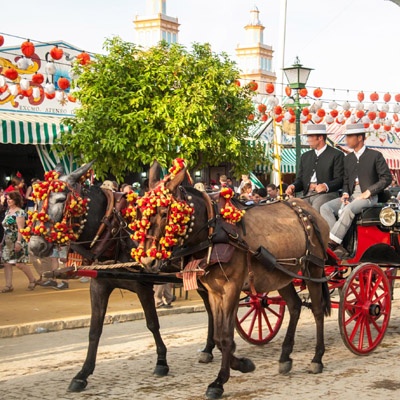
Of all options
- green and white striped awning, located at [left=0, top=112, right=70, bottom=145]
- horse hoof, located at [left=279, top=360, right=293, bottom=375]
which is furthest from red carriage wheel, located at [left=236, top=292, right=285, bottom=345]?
green and white striped awning, located at [left=0, top=112, right=70, bottom=145]

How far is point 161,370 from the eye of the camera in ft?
24.4

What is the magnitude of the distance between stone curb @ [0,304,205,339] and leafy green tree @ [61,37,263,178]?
7879 mm

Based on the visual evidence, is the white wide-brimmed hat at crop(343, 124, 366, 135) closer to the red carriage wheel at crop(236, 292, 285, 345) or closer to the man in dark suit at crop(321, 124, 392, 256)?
the man in dark suit at crop(321, 124, 392, 256)

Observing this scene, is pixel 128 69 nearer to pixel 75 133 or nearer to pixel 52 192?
pixel 75 133

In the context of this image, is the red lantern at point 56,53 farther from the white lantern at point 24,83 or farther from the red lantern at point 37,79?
the white lantern at point 24,83

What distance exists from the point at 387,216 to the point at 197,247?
315cm

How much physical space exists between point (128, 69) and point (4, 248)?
751 cm

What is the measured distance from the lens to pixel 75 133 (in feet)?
62.8

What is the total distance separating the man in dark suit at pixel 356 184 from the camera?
8906mm

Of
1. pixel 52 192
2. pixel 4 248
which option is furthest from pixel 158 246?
pixel 4 248

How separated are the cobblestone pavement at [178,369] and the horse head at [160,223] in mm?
1229

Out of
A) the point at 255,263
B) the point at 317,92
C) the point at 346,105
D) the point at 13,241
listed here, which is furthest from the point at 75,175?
the point at 346,105

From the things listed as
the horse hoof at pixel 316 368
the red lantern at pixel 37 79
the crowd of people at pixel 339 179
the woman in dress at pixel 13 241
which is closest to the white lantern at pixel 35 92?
the red lantern at pixel 37 79

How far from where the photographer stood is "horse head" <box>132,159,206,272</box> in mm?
6375
